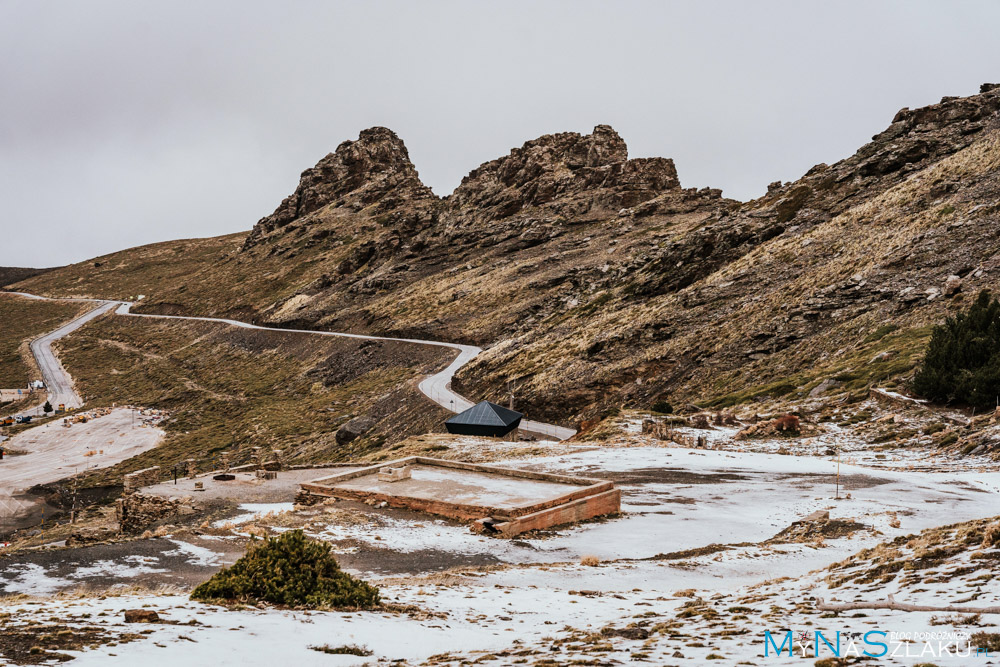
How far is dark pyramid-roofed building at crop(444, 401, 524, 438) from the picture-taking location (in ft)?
125

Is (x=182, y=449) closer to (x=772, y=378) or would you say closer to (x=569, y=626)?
(x=772, y=378)

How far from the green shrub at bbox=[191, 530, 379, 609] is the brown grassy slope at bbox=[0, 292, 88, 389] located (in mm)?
96777

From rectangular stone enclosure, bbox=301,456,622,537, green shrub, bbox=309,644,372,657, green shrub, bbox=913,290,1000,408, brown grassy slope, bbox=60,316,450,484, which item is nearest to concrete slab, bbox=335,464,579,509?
rectangular stone enclosure, bbox=301,456,622,537

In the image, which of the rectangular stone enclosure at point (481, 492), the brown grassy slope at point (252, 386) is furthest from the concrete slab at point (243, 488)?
the brown grassy slope at point (252, 386)

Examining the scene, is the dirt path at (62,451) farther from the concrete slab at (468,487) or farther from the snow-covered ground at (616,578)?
the snow-covered ground at (616,578)

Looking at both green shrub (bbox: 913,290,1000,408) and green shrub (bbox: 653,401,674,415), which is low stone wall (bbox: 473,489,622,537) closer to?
green shrub (bbox: 913,290,1000,408)

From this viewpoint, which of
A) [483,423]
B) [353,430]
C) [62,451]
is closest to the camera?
[483,423]

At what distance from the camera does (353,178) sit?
151 m

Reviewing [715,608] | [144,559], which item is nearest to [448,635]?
[715,608]

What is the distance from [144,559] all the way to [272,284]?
11346 centimetres

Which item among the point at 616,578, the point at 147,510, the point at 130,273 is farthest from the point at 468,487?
the point at 130,273

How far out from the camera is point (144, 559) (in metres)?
14.5

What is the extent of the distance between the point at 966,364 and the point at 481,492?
21.7 meters

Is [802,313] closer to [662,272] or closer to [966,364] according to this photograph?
[966,364]
